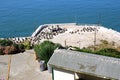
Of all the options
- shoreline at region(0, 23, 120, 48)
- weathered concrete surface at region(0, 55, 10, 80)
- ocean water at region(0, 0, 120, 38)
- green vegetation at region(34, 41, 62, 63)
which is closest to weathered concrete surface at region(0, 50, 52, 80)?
weathered concrete surface at region(0, 55, 10, 80)

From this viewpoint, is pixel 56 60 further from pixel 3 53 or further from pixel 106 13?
pixel 106 13

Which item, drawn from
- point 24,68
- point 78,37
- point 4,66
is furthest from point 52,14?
point 24,68

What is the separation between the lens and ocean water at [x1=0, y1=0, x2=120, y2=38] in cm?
5762

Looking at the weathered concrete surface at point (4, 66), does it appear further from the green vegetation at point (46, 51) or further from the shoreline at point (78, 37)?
the shoreline at point (78, 37)

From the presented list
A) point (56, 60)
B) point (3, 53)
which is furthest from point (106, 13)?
point (56, 60)

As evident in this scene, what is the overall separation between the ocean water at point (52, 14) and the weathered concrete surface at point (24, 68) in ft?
93.3

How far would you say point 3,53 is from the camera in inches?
930

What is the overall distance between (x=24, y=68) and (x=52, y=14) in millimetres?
48826

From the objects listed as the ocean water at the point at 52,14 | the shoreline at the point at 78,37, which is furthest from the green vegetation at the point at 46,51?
the ocean water at the point at 52,14

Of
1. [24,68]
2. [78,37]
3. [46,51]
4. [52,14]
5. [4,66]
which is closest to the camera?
[46,51]

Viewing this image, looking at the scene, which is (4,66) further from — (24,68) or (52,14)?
(52,14)

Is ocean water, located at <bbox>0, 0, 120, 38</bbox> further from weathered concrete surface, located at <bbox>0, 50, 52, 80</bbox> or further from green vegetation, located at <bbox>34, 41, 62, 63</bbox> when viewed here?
green vegetation, located at <bbox>34, 41, 62, 63</bbox>

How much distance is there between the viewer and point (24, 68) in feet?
67.8

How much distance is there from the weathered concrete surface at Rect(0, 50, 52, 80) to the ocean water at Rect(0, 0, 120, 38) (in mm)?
28425
